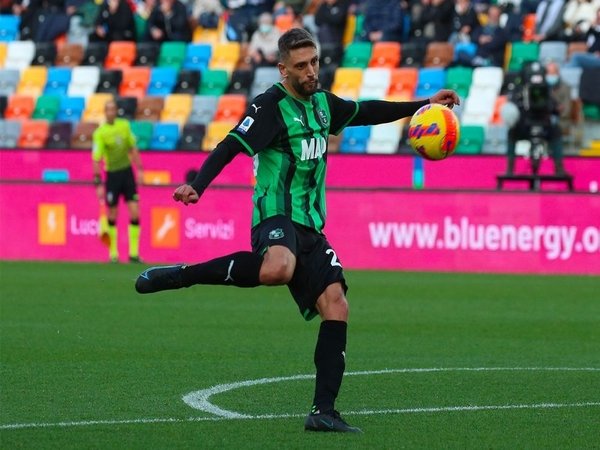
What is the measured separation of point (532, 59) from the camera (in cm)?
2523

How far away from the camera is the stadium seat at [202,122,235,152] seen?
2620 centimetres

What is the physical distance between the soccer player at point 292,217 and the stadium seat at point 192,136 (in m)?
18.6

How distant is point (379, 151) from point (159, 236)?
13.9 feet

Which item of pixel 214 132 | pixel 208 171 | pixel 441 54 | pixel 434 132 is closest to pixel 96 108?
pixel 214 132

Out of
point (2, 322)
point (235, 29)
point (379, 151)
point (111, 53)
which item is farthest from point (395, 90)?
point (2, 322)

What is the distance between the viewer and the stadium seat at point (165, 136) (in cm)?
2677

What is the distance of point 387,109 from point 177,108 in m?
19.4

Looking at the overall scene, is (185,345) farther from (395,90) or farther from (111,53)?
(111,53)

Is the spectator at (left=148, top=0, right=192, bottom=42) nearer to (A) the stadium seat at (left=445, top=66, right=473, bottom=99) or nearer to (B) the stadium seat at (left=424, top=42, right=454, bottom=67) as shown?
(B) the stadium seat at (left=424, top=42, right=454, bottom=67)

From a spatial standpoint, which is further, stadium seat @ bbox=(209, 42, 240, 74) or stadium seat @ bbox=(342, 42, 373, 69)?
stadium seat @ bbox=(209, 42, 240, 74)

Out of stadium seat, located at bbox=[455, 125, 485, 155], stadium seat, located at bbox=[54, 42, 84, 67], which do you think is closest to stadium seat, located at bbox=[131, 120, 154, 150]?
stadium seat, located at bbox=[54, 42, 84, 67]

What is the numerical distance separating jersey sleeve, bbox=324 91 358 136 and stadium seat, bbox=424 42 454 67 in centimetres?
1822

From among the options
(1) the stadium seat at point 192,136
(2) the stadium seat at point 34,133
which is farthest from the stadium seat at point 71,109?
(1) the stadium seat at point 192,136

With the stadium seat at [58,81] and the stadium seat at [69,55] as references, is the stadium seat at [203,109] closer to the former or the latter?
the stadium seat at [58,81]
